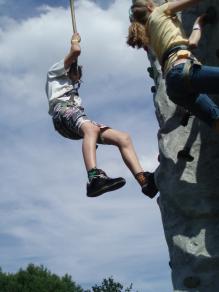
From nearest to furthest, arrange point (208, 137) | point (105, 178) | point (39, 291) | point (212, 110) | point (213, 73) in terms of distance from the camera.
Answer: point (213, 73) → point (212, 110) → point (105, 178) → point (208, 137) → point (39, 291)

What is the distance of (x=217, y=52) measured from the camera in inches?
237

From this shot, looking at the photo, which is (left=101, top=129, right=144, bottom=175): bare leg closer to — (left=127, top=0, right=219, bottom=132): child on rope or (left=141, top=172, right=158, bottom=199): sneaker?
(left=141, top=172, right=158, bottom=199): sneaker

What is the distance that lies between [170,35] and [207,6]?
0.95 metres

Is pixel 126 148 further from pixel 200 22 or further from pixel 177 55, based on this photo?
pixel 200 22

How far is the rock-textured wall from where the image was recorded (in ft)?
18.9

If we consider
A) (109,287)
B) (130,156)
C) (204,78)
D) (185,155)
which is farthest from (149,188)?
(109,287)

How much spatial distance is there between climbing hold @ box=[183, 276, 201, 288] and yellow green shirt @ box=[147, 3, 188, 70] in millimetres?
1903

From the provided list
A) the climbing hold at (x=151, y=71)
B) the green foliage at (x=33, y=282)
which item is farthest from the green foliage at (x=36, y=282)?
the climbing hold at (x=151, y=71)

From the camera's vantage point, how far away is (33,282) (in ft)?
132

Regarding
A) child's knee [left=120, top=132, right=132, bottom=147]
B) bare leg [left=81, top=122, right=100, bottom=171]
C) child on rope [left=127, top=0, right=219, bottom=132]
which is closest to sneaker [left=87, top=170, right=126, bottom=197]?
bare leg [left=81, top=122, right=100, bottom=171]

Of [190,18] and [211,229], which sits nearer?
[211,229]

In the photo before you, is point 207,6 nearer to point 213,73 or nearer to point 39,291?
point 213,73

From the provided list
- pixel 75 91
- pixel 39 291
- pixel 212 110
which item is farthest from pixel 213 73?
pixel 39 291

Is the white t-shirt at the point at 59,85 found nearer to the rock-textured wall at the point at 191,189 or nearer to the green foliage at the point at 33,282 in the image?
the rock-textured wall at the point at 191,189
